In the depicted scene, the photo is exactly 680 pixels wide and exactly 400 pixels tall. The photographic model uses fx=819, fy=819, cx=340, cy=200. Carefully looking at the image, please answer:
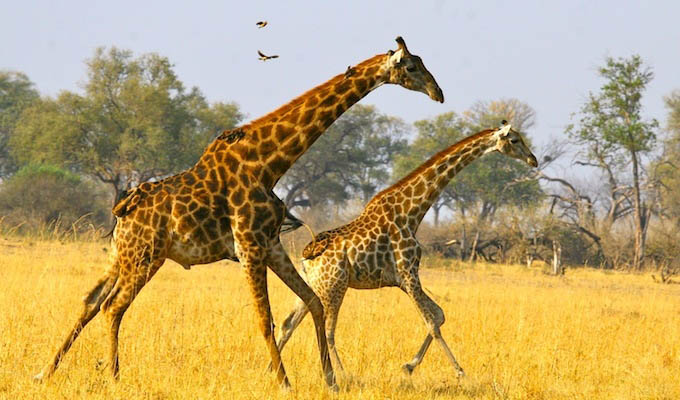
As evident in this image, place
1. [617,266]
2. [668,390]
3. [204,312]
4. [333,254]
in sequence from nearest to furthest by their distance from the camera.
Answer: [668,390], [333,254], [204,312], [617,266]

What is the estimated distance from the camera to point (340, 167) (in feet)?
158

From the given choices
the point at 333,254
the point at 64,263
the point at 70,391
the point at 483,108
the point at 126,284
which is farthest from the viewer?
the point at 483,108

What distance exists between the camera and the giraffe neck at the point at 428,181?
7879mm

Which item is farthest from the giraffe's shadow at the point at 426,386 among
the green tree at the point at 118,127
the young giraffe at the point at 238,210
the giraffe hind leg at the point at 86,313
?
the green tree at the point at 118,127

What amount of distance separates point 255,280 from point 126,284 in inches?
38.6

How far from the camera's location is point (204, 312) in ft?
33.9

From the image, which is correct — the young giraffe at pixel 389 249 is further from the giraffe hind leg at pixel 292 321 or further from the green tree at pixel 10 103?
the green tree at pixel 10 103

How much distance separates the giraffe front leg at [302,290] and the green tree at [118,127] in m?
31.5

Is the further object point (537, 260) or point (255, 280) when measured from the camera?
point (537, 260)

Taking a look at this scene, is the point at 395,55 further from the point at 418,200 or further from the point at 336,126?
the point at 336,126

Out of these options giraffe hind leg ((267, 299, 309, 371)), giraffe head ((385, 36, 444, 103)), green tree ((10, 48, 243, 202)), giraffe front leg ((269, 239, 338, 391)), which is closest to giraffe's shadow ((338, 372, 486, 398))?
giraffe front leg ((269, 239, 338, 391))

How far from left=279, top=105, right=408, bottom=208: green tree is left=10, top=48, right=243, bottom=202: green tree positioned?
8376mm

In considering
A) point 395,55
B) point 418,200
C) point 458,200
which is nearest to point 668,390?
point 418,200

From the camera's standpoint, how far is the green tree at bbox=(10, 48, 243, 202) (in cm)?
3656
